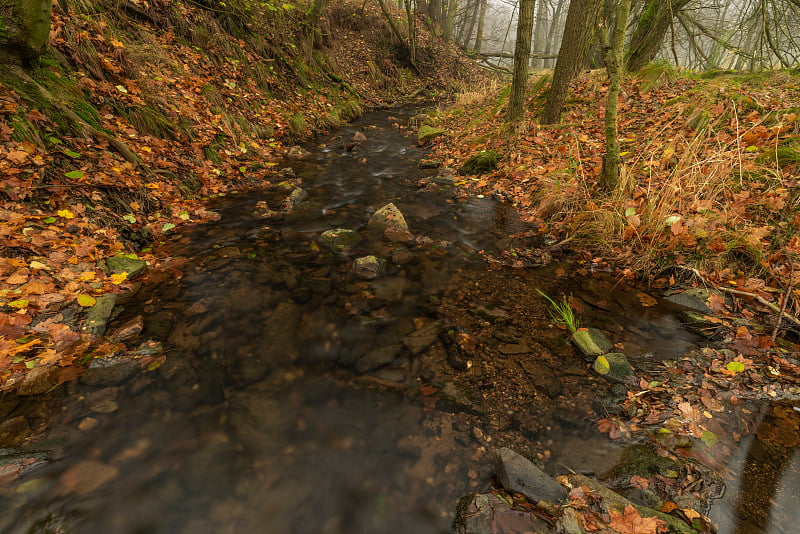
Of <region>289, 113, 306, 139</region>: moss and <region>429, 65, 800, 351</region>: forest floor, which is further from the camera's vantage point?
<region>289, 113, 306, 139</region>: moss

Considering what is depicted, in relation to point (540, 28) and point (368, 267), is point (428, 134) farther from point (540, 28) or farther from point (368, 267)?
point (540, 28)

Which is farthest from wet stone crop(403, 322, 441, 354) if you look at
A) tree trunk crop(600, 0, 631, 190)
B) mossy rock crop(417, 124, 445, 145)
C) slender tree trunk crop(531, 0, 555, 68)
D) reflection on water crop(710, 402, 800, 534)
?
slender tree trunk crop(531, 0, 555, 68)

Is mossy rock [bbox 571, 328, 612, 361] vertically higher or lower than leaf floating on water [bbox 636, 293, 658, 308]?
lower

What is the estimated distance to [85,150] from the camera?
377 cm

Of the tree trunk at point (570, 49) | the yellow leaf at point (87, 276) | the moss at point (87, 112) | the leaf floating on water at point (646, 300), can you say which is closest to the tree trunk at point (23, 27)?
the moss at point (87, 112)

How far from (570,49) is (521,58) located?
0.87 m

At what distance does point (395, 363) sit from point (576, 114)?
6.36 m

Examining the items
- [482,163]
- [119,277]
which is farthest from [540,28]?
[119,277]

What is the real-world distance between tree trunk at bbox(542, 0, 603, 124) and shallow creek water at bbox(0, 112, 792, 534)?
13.6 ft

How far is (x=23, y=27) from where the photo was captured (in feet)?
11.5

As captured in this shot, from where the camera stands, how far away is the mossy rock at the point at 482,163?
21.7 ft

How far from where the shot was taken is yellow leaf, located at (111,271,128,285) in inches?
121

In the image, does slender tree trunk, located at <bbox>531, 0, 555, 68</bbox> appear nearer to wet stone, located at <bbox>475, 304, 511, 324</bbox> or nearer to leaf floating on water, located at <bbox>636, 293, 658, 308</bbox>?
leaf floating on water, located at <bbox>636, 293, 658, 308</bbox>

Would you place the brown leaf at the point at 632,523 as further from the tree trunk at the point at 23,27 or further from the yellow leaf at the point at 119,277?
the tree trunk at the point at 23,27
